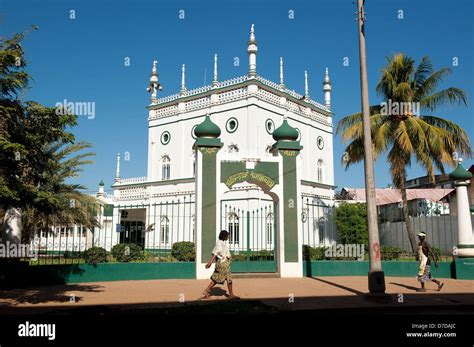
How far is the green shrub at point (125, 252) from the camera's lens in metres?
13.6

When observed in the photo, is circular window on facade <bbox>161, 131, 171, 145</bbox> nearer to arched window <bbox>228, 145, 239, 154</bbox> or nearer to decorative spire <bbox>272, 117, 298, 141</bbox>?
arched window <bbox>228, 145, 239, 154</bbox>

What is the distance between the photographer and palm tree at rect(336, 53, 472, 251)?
1752cm

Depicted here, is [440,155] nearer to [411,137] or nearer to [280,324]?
[411,137]

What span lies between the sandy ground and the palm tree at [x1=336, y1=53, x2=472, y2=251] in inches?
246

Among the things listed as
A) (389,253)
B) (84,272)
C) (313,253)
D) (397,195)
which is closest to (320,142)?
(397,195)

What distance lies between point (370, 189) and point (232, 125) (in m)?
17.9

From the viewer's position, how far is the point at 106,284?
12.1 m

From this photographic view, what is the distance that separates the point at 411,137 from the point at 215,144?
879 cm

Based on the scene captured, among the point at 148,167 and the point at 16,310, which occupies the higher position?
the point at 148,167

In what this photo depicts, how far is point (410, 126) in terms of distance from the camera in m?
17.8

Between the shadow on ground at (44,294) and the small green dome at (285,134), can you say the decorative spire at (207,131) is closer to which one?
the small green dome at (285,134)

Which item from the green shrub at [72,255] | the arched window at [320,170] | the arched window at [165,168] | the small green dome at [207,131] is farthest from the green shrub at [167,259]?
the arched window at [320,170]

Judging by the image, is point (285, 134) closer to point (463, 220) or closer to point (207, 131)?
point (207, 131)

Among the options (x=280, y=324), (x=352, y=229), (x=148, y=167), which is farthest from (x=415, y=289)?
(x=148, y=167)
